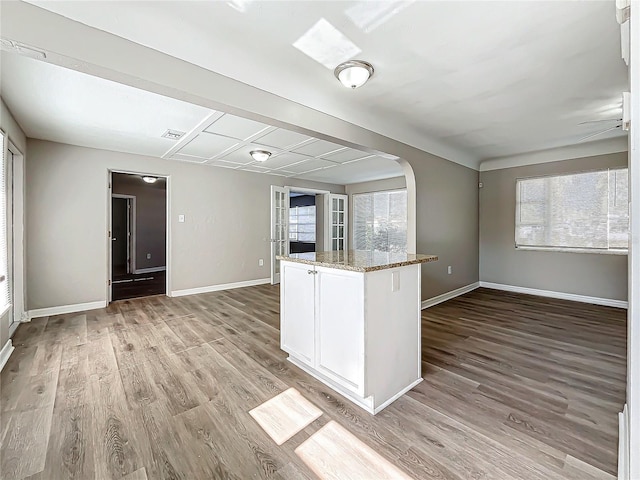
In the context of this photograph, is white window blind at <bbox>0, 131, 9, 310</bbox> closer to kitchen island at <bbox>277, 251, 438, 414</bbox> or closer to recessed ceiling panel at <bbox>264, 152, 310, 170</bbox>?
kitchen island at <bbox>277, 251, 438, 414</bbox>

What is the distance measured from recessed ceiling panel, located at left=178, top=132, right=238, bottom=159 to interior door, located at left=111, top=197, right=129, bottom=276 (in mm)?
4423

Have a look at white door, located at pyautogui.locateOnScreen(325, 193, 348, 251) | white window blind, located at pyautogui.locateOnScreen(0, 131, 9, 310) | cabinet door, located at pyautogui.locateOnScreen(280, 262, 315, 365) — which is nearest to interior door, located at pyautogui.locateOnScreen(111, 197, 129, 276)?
white window blind, located at pyautogui.locateOnScreen(0, 131, 9, 310)

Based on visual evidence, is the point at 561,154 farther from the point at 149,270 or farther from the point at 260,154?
the point at 149,270

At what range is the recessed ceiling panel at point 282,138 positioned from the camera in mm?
3399

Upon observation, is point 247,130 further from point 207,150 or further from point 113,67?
point 113,67

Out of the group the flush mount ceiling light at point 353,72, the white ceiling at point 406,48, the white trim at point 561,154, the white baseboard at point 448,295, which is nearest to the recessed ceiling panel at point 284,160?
the white ceiling at point 406,48

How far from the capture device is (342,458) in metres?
1.47

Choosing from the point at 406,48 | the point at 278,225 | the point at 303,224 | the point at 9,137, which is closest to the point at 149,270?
the point at 278,225

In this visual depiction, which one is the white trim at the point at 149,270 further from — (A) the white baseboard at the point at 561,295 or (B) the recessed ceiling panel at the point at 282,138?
(A) the white baseboard at the point at 561,295

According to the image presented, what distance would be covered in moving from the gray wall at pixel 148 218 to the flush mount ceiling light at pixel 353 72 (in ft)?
22.2

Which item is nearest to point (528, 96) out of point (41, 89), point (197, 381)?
point (197, 381)

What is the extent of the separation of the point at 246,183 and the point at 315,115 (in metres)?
3.50

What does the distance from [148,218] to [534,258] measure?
897cm

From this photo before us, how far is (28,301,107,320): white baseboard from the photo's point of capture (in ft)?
12.3
